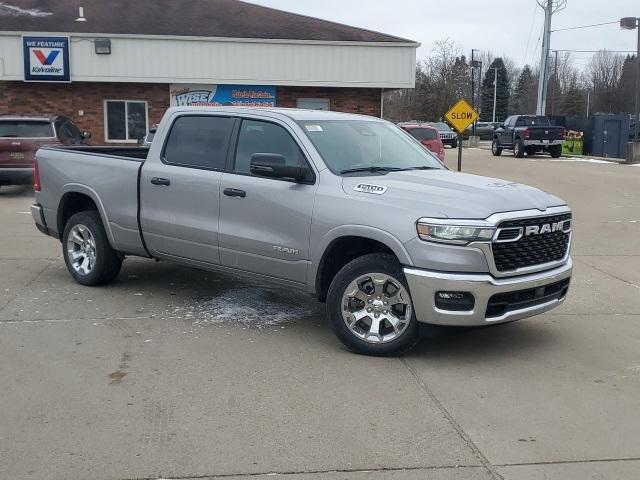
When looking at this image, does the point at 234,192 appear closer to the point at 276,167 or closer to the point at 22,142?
the point at 276,167

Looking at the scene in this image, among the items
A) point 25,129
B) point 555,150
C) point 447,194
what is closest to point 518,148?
point 555,150

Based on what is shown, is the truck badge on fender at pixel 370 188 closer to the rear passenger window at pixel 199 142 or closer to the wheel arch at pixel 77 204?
the rear passenger window at pixel 199 142

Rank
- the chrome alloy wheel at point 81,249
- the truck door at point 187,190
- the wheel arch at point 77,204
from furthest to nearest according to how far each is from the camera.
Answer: the chrome alloy wheel at point 81,249 < the wheel arch at point 77,204 < the truck door at point 187,190

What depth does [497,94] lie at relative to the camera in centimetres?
10881

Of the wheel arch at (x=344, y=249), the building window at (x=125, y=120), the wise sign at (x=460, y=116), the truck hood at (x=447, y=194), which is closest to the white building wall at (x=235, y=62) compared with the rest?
the building window at (x=125, y=120)

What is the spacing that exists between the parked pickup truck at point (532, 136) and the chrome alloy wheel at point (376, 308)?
30200mm

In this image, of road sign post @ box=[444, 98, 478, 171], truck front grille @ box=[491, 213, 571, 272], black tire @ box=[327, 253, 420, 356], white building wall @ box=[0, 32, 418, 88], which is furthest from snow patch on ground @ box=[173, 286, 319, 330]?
white building wall @ box=[0, 32, 418, 88]

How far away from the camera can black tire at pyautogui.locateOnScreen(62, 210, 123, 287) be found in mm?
7676

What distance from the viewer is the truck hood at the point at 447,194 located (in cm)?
535

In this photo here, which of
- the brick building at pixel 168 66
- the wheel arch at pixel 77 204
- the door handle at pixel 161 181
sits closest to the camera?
the door handle at pixel 161 181

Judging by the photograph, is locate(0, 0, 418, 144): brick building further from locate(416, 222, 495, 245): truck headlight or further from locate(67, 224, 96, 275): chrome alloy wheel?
locate(416, 222, 495, 245): truck headlight

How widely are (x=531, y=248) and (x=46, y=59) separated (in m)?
21.0

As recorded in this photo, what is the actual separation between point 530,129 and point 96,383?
31675mm

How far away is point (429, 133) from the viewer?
74.6 ft
